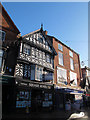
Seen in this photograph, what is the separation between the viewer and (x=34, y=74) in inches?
559

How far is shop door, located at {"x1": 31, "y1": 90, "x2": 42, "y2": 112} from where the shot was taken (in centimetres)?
1344

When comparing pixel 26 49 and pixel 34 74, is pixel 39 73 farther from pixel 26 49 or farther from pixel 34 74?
pixel 26 49

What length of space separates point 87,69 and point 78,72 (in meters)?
6.51

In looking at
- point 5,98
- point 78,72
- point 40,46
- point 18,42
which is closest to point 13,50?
point 18,42

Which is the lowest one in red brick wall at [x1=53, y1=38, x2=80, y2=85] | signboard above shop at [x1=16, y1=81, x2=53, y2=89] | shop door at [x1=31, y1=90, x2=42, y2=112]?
shop door at [x1=31, y1=90, x2=42, y2=112]

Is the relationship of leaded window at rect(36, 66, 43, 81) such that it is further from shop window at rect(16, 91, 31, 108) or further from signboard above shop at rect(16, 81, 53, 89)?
shop window at rect(16, 91, 31, 108)

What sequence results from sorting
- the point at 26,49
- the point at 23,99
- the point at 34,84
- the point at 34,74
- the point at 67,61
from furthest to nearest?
the point at 67,61 → the point at 26,49 → the point at 34,74 → the point at 34,84 → the point at 23,99

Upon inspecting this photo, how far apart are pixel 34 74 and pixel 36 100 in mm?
3233

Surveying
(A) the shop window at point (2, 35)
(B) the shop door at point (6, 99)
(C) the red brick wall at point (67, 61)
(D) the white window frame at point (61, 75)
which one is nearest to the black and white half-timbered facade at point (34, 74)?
(B) the shop door at point (6, 99)

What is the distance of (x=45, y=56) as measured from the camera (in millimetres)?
17125

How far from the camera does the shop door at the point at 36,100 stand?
13.4 metres

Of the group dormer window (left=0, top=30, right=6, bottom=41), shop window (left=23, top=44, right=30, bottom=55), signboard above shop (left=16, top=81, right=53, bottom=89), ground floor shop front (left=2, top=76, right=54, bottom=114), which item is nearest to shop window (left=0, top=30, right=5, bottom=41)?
dormer window (left=0, top=30, right=6, bottom=41)

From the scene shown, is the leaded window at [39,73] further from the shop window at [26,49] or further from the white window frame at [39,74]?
the shop window at [26,49]

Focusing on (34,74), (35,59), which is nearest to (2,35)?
(35,59)
